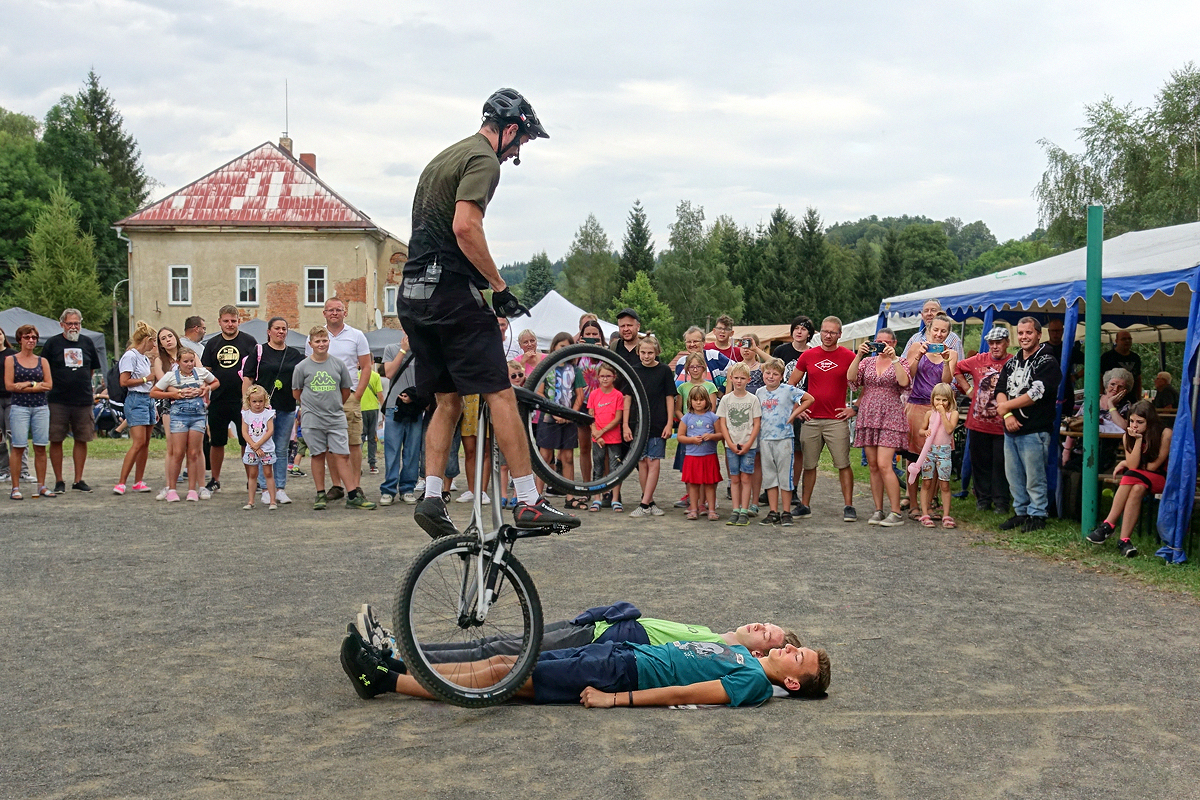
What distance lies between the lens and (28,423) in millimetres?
12117

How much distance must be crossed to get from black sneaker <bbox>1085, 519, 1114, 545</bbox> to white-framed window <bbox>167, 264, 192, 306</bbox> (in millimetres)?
40619

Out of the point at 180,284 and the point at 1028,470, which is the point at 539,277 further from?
the point at 1028,470

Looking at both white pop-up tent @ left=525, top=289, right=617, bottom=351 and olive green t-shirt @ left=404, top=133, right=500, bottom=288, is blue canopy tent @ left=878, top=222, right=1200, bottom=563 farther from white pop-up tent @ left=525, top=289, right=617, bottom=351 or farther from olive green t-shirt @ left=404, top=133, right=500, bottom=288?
white pop-up tent @ left=525, top=289, right=617, bottom=351

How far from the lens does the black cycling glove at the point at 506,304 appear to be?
15.2 ft

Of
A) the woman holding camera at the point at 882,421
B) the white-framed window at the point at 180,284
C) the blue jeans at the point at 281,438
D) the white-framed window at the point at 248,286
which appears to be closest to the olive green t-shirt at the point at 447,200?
the woman holding camera at the point at 882,421

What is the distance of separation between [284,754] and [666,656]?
1.81 m

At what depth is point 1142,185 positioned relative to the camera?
37812mm

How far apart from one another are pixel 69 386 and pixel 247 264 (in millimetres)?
32159

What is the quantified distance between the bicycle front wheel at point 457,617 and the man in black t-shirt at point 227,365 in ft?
25.4

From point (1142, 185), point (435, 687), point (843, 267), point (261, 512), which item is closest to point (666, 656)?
point (435, 687)

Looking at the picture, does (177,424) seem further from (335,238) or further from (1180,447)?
(335,238)

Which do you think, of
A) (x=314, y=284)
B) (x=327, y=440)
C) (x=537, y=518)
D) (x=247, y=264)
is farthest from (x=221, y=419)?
(x=247, y=264)

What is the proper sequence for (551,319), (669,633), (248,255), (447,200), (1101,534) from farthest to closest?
A: 1. (248,255)
2. (551,319)
3. (1101,534)
4. (669,633)
5. (447,200)

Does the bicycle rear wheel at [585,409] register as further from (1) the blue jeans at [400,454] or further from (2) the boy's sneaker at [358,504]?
(1) the blue jeans at [400,454]
